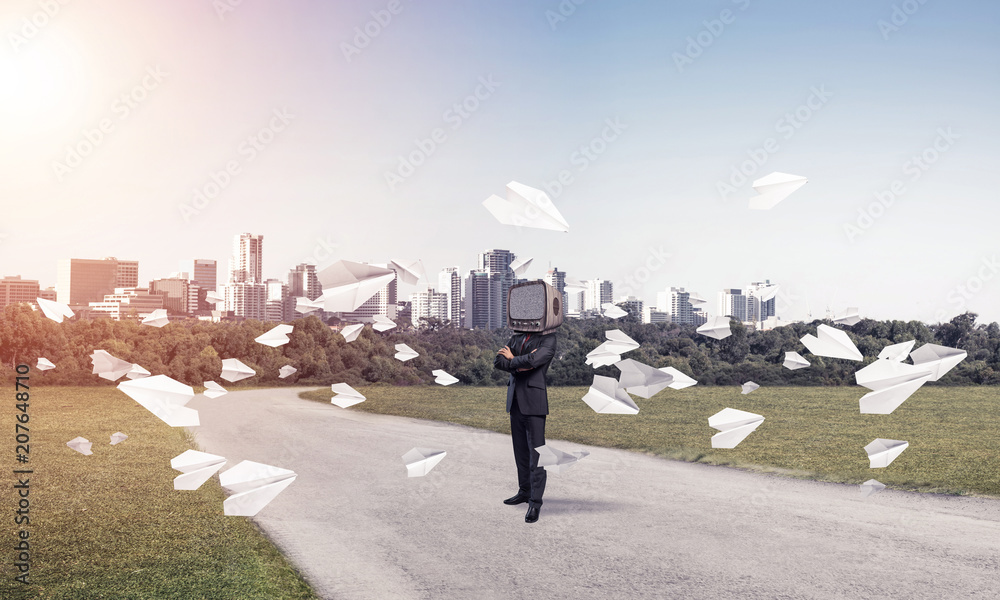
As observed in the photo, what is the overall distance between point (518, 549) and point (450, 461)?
16.9 ft

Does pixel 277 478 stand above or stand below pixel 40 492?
above

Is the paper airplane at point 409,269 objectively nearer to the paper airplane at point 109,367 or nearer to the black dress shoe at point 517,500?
the black dress shoe at point 517,500

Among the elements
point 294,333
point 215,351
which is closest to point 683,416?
point 294,333

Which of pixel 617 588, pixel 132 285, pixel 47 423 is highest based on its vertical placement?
pixel 132 285

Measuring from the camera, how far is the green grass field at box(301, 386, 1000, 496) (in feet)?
36.5

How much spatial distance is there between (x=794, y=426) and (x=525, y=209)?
1375cm

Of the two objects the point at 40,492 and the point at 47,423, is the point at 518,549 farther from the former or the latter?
the point at 47,423

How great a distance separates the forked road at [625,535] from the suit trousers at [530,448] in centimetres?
37

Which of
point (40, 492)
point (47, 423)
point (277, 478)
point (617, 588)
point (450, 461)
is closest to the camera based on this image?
point (617, 588)

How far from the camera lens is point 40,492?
32.5 feet

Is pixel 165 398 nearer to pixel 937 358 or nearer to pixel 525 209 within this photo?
pixel 525 209

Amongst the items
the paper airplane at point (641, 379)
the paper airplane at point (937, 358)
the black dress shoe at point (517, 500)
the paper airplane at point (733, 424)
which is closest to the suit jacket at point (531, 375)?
the black dress shoe at point (517, 500)

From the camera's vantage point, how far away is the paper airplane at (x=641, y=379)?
8.59 m

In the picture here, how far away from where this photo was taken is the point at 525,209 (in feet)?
24.4
